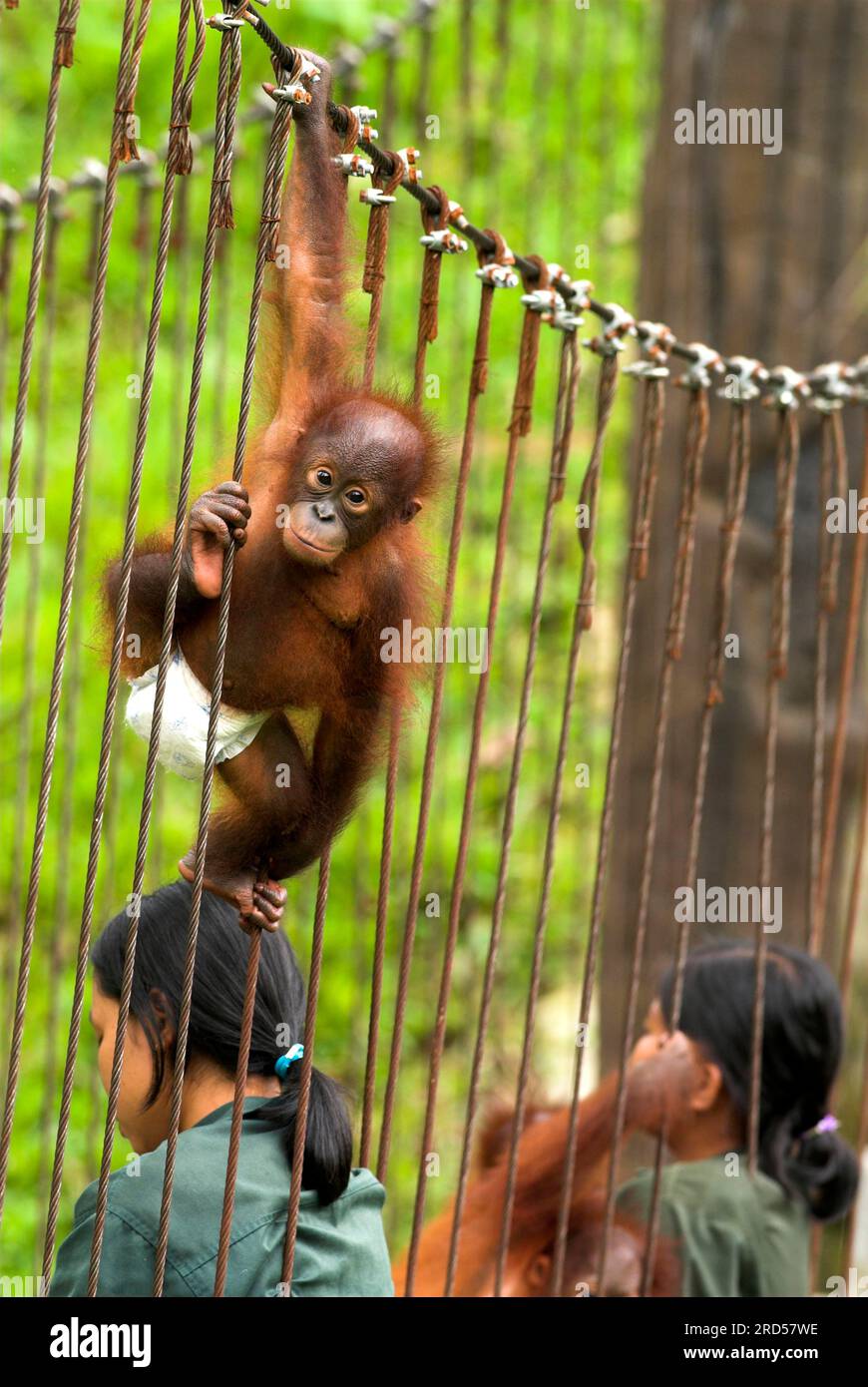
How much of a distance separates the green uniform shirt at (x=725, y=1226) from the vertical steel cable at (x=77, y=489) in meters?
1.20

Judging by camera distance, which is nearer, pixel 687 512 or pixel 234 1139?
pixel 234 1139

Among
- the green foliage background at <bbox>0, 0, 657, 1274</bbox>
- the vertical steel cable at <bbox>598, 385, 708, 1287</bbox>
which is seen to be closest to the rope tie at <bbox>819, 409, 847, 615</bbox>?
the vertical steel cable at <bbox>598, 385, 708, 1287</bbox>

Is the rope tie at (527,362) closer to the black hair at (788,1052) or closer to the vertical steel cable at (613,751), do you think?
the vertical steel cable at (613,751)

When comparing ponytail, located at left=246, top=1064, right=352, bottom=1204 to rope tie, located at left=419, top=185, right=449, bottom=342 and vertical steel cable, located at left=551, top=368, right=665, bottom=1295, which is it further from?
rope tie, located at left=419, top=185, right=449, bottom=342

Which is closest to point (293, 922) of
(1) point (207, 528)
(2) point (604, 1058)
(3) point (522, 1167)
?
(2) point (604, 1058)

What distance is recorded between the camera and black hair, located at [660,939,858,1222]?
2.18 m

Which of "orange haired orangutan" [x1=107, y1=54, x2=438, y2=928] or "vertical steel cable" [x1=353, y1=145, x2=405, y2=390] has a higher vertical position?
"vertical steel cable" [x1=353, y1=145, x2=405, y2=390]

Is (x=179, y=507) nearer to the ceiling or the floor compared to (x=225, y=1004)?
nearer to the ceiling

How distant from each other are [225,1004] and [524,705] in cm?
43

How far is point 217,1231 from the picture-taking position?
4.33 ft

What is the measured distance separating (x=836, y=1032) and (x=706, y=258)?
1681 millimetres

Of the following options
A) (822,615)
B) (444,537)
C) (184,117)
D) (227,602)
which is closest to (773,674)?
(822,615)

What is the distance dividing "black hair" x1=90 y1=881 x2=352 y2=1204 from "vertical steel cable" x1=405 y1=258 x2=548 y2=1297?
11cm

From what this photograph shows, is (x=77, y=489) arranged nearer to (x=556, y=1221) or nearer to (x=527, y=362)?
(x=527, y=362)
